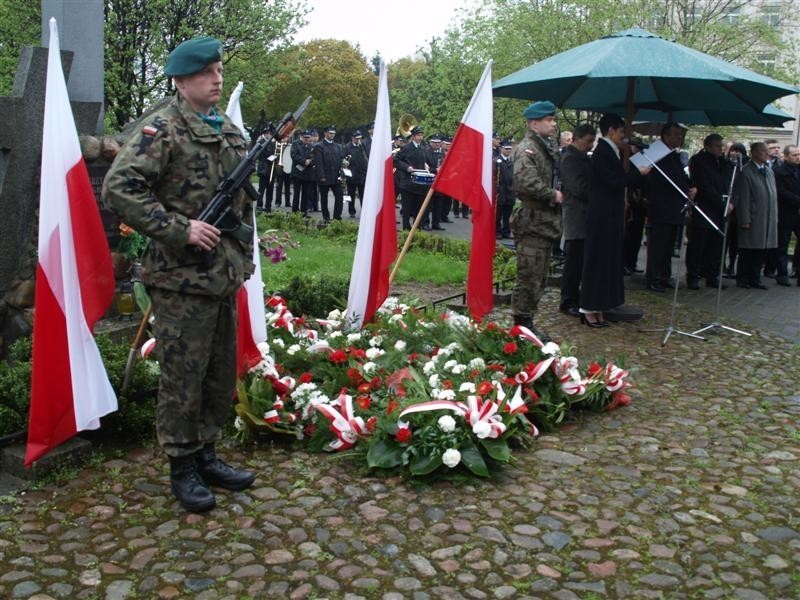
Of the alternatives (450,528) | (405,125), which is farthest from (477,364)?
(405,125)

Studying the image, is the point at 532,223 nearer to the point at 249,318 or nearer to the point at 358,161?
the point at 249,318

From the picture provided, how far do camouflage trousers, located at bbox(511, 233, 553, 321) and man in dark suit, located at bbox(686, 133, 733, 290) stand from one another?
379 centimetres

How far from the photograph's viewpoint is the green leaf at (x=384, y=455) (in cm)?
452

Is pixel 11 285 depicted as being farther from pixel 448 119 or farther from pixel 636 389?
pixel 448 119

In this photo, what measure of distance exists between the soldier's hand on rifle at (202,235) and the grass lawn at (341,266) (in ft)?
17.8

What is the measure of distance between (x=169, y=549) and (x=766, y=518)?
2761 millimetres

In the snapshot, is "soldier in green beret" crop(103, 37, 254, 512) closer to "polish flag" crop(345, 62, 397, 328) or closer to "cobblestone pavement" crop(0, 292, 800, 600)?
"cobblestone pavement" crop(0, 292, 800, 600)

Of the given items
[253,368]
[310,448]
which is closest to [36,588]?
[310,448]

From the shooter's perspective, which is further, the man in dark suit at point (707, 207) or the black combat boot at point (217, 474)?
the man in dark suit at point (707, 207)

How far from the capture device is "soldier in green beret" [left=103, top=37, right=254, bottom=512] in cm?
378

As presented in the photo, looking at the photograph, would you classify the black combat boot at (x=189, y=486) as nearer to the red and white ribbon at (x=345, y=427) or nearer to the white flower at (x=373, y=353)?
the red and white ribbon at (x=345, y=427)

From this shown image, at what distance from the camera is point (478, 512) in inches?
163

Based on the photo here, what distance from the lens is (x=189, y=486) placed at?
408 cm

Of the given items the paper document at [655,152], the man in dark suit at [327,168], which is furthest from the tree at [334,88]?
the paper document at [655,152]
